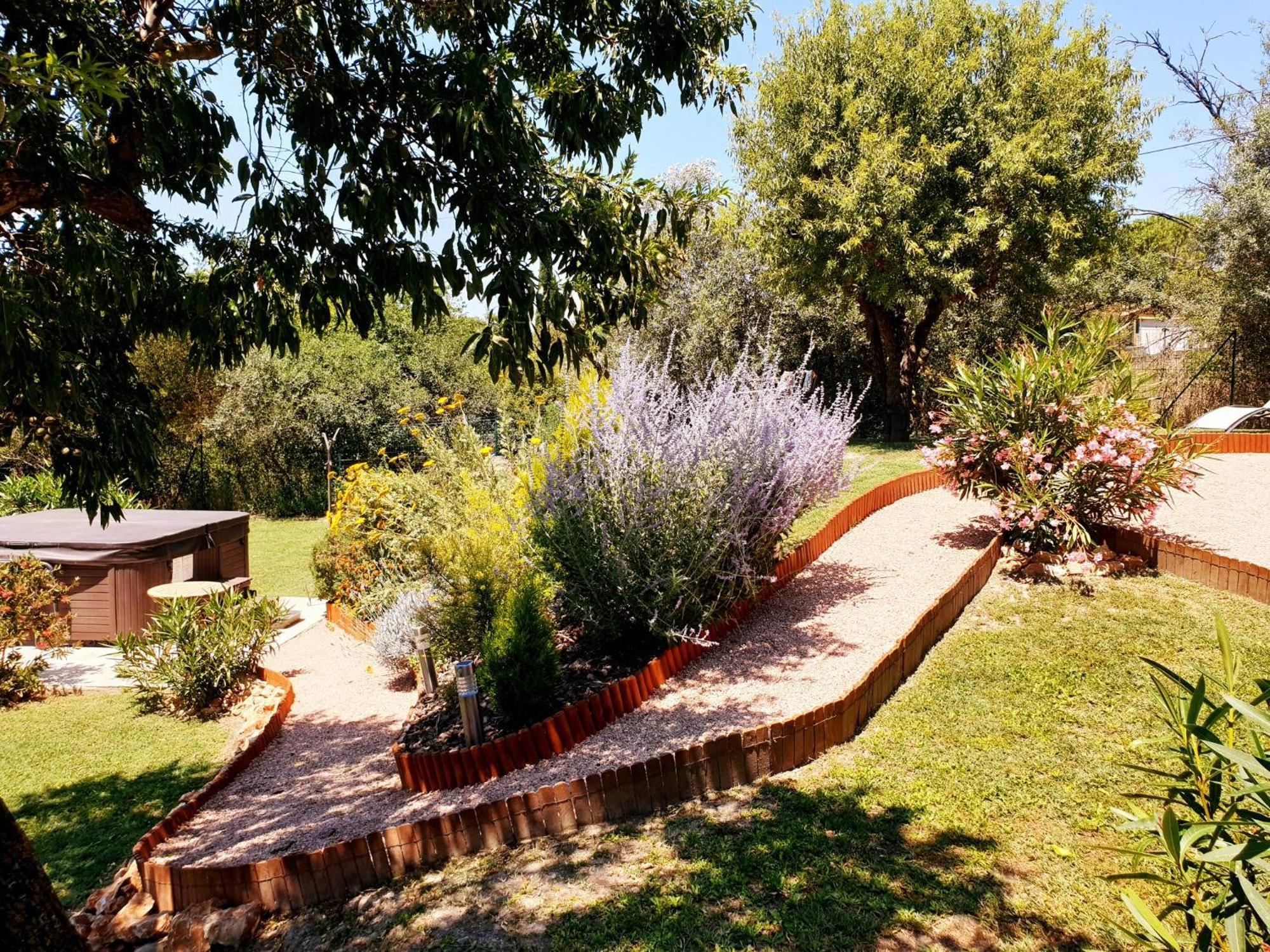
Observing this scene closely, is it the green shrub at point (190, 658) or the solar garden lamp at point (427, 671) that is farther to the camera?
the green shrub at point (190, 658)

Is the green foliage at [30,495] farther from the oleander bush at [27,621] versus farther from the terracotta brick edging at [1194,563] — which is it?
the terracotta brick edging at [1194,563]

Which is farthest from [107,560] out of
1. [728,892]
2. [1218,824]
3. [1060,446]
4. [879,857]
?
[1218,824]

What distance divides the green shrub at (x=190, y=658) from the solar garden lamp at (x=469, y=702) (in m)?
3.52

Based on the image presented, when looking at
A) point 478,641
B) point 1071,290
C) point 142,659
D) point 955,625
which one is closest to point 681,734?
point 478,641

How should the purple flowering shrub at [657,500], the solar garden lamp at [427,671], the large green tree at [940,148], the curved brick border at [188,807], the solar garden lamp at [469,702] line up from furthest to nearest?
1. the large green tree at [940,148]
2. the solar garden lamp at [427,671]
3. the purple flowering shrub at [657,500]
4. the solar garden lamp at [469,702]
5. the curved brick border at [188,807]

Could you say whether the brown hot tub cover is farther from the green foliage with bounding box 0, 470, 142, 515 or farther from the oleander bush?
the green foliage with bounding box 0, 470, 142, 515

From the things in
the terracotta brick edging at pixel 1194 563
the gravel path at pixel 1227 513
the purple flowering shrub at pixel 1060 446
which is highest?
the purple flowering shrub at pixel 1060 446

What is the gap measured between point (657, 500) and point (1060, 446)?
378 cm

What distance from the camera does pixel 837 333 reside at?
1831 centimetres

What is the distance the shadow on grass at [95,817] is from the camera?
4.37m

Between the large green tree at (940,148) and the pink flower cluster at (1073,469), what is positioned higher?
the large green tree at (940,148)

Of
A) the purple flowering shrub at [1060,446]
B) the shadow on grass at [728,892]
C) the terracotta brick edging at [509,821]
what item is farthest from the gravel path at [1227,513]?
the shadow on grass at [728,892]

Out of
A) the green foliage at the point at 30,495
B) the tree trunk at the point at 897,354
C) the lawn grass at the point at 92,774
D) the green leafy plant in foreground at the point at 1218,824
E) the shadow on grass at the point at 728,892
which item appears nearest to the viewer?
the green leafy plant in foreground at the point at 1218,824

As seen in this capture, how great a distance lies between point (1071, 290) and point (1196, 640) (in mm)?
17810
